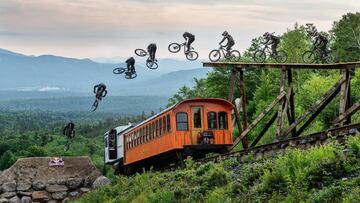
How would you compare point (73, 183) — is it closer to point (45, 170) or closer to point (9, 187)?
point (45, 170)

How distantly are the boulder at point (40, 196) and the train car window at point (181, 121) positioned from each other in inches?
393

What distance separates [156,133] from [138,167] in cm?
665

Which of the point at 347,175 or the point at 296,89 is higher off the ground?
the point at 296,89

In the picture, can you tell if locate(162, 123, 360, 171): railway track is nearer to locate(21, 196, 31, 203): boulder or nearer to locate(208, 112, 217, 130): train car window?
locate(208, 112, 217, 130): train car window

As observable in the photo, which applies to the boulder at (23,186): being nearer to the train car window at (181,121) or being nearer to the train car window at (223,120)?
the train car window at (181,121)

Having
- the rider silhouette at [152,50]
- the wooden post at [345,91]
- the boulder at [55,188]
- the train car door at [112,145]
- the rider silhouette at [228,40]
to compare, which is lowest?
the boulder at [55,188]

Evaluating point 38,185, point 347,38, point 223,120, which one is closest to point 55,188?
point 38,185

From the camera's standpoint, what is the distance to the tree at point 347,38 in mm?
63594

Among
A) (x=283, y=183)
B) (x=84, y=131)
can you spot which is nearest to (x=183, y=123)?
(x=283, y=183)

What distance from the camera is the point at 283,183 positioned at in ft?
49.6

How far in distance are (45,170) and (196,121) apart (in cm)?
1026

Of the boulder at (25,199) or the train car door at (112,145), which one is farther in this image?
the train car door at (112,145)

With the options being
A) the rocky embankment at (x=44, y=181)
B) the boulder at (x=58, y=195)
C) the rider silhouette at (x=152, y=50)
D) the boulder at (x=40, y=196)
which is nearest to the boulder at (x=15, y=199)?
the rocky embankment at (x=44, y=181)

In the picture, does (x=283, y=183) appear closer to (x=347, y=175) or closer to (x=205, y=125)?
(x=347, y=175)
